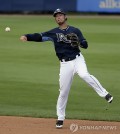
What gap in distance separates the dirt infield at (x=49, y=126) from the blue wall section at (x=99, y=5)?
27.3 meters

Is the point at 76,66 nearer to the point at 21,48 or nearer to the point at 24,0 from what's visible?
the point at 21,48

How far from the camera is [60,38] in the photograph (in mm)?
9422

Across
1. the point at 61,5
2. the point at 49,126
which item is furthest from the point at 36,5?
the point at 49,126

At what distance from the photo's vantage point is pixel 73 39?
9297 millimetres

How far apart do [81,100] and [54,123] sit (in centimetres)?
259

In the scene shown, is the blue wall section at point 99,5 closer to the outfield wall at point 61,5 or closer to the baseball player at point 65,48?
the outfield wall at point 61,5

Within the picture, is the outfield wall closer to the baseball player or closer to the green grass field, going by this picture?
the green grass field

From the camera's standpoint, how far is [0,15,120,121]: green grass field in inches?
453

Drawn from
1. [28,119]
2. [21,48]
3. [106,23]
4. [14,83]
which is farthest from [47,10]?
[28,119]

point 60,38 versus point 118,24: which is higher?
point 60,38

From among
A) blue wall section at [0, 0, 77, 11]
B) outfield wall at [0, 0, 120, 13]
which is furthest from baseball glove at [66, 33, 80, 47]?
blue wall section at [0, 0, 77, 11]

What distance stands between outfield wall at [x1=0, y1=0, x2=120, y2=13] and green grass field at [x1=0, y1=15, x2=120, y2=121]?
11143mm

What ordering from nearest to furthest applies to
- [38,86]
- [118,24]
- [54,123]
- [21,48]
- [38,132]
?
[38,132], [54,123], [38,86], [21,48], [118,24]

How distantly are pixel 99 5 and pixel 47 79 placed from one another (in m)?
22.9
